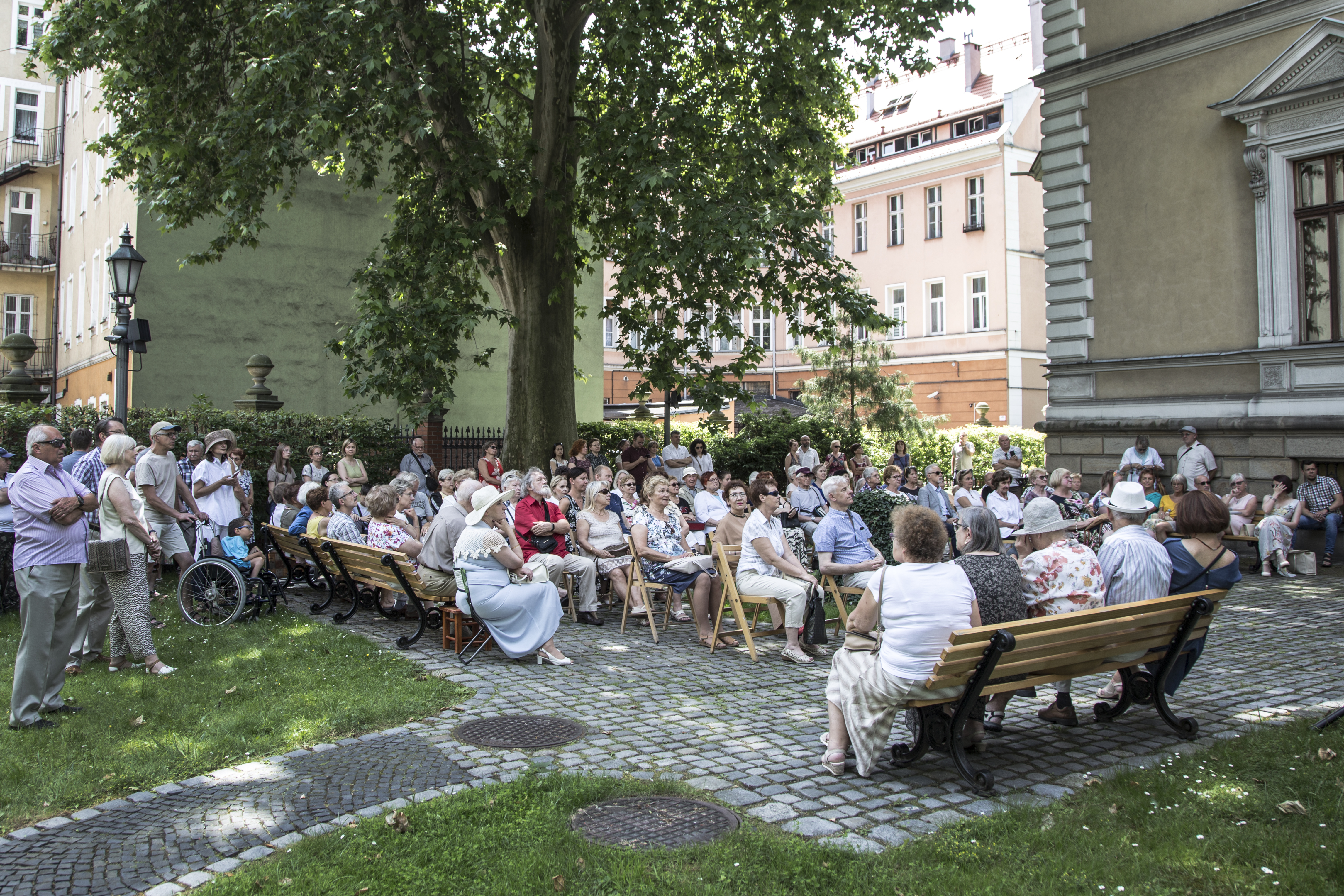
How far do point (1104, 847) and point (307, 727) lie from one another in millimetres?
4483

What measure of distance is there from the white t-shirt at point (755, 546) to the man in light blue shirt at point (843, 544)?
364 millimetres

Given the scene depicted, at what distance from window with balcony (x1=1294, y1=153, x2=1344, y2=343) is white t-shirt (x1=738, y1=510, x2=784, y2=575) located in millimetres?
9928

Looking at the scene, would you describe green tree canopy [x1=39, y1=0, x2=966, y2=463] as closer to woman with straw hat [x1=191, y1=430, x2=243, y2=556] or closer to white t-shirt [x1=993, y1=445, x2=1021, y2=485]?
woman with straw hat [x1=191, y1=430, x2=243, y2=556]

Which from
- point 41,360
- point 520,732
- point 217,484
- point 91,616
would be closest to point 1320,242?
point 520,732

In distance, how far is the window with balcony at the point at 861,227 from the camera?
1719 inches

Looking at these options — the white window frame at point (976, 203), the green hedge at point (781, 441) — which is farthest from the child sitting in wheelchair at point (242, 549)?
the white window frame at point (976, 203)

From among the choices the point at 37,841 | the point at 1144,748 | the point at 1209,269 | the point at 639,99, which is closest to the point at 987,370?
the point at 1209,269

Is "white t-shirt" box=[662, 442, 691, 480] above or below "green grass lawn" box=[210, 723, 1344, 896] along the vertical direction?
above

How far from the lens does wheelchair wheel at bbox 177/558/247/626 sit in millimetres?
9555

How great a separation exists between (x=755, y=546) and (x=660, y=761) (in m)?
3.16

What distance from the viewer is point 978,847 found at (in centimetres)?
421

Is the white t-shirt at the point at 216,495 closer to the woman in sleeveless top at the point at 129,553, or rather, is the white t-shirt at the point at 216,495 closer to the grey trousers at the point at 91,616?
the grey trousers at the point at 91,616

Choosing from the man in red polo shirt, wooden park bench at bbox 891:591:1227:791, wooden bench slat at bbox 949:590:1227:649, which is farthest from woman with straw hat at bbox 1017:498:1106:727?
the man in red polo shirt

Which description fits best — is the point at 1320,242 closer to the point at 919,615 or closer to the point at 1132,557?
the point at 1132,557
